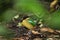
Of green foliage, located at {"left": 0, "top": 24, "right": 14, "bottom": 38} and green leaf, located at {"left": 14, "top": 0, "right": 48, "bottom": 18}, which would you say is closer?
green foliage, located at {"left": 0, "top": 24, "right": 14, "bottom": 38}

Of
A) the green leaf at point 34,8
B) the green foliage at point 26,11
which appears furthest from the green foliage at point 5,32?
the green leaf at point 34,8

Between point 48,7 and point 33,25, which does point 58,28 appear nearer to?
point 33,25

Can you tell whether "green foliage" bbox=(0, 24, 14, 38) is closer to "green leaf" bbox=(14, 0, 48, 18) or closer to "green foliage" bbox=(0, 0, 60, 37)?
"green foliage" bbox=(0, 0, 60, 37)

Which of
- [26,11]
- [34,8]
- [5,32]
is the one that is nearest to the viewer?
[5,32]

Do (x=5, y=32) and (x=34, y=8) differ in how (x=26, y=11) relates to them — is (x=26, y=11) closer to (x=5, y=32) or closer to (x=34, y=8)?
(x=34, y=8)

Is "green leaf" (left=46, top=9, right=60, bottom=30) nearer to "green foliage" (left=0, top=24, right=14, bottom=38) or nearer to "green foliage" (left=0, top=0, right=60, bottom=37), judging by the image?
"green foliage" (left=0, top=0, right=60, bottom=37)

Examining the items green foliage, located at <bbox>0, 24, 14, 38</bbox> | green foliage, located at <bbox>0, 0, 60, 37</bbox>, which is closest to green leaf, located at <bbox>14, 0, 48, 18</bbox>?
green foliage, located at <bbox>0, 0, 60, 37</bbox>

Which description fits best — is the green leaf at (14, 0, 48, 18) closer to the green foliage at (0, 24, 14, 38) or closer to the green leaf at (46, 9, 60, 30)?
the green leaf at (46, 9, 60, 30)

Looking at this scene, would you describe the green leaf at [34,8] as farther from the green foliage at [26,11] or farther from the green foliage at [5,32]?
the green foliage at [5,32]

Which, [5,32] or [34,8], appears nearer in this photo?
[5,32]

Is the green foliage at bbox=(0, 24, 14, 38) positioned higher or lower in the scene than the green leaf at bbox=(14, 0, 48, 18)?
lower

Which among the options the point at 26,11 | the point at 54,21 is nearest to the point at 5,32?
the point at 26,11

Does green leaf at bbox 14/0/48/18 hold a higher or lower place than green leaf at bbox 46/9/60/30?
higher
